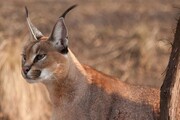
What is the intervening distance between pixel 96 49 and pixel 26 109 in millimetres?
3630

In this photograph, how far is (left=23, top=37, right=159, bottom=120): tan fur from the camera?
327 inches

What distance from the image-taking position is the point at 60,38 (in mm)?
8250

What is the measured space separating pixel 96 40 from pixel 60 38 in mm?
7223

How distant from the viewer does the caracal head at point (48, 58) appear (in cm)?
821

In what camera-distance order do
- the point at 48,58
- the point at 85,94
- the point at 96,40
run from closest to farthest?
1. the point at 48,58
2. the point at 85,94
3. the point at 96,40

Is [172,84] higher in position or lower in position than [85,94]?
higher

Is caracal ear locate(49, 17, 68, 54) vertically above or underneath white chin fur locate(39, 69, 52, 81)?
above

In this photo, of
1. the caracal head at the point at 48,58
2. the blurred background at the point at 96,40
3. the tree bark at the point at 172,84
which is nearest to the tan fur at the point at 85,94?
the caracal head at the point at 48,58

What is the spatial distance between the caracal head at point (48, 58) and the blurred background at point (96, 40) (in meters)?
3.21

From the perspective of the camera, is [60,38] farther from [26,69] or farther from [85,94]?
[85,94]

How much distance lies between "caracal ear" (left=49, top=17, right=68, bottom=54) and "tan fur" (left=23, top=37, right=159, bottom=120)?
0.05 meters

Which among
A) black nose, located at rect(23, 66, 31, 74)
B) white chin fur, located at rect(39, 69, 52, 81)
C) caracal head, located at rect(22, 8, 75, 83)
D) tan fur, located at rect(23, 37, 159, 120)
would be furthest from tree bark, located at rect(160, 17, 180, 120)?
black nose, located at rect(23, 66, 31, 74)

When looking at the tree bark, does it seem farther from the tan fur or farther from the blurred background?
the blurred background

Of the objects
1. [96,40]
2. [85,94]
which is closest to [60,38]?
[85,94]
